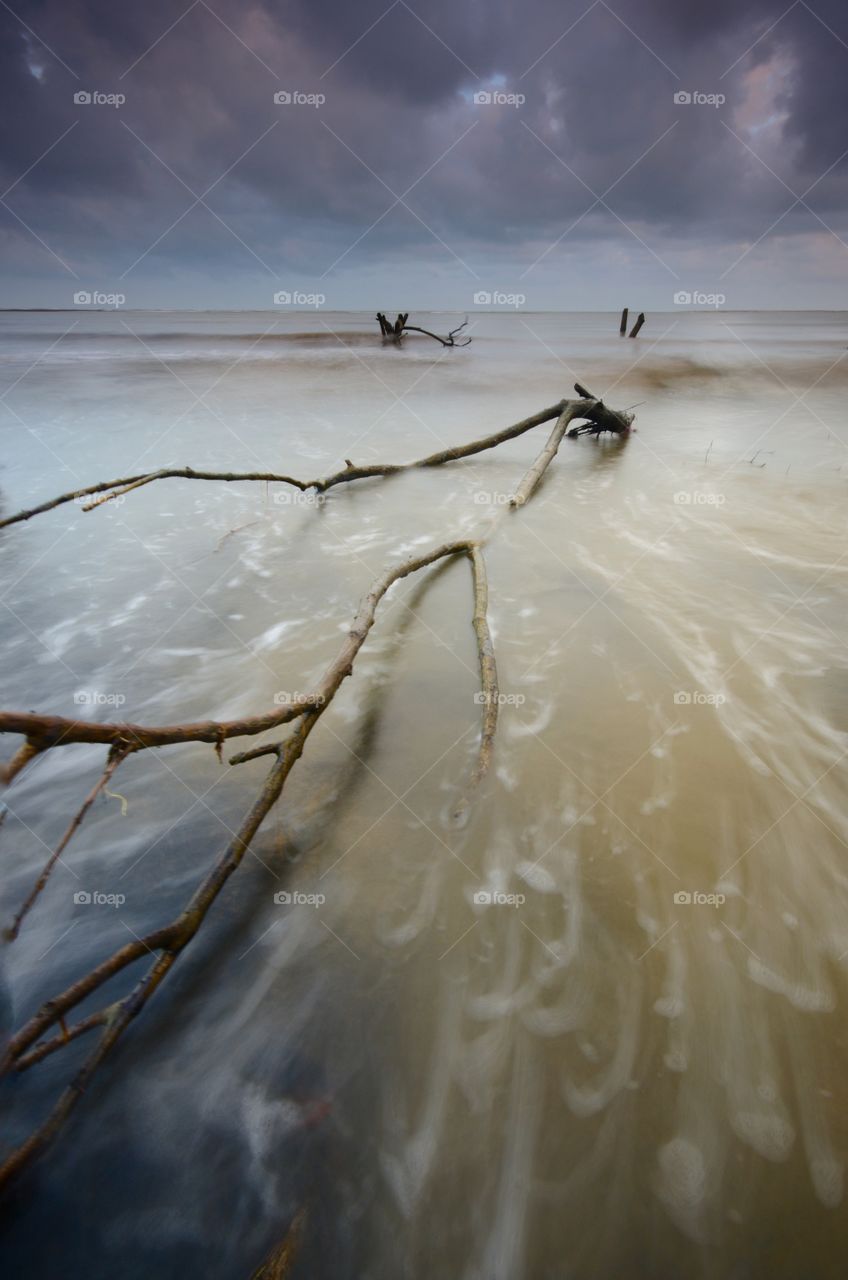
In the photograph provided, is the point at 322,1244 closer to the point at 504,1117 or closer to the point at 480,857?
the point at 504,1117

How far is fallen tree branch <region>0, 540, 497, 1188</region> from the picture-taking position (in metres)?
1.60

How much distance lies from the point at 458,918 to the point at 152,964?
1204 millimetres

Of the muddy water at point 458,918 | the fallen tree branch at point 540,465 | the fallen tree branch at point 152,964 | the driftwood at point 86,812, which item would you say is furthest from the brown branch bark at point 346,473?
the fallen tree branch at point 152,964

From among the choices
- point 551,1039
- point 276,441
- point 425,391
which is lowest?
point 551,1039

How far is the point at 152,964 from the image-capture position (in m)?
2.25

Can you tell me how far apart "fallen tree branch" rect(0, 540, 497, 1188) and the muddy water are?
226mm

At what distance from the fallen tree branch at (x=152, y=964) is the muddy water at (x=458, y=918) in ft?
0.74

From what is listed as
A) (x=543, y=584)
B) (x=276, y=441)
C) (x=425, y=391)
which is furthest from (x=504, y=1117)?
(x=425, y=391)

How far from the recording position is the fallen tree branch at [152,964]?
63.1 inches

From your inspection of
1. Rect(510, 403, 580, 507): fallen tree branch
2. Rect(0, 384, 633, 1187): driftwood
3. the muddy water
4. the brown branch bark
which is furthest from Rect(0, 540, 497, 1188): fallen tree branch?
Rect(510, 403, 580, 507): fallen tree branch

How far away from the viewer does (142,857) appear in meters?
2.78

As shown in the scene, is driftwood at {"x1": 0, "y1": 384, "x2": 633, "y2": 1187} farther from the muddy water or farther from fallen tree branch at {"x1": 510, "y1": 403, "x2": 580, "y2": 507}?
fallen tree branch at {"x1": 510, "y1": 403, "x2": 580, "y2": 507}

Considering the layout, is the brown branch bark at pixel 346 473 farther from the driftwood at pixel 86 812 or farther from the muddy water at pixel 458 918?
the driftwood at pixel 86 812

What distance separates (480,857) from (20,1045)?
180cm
